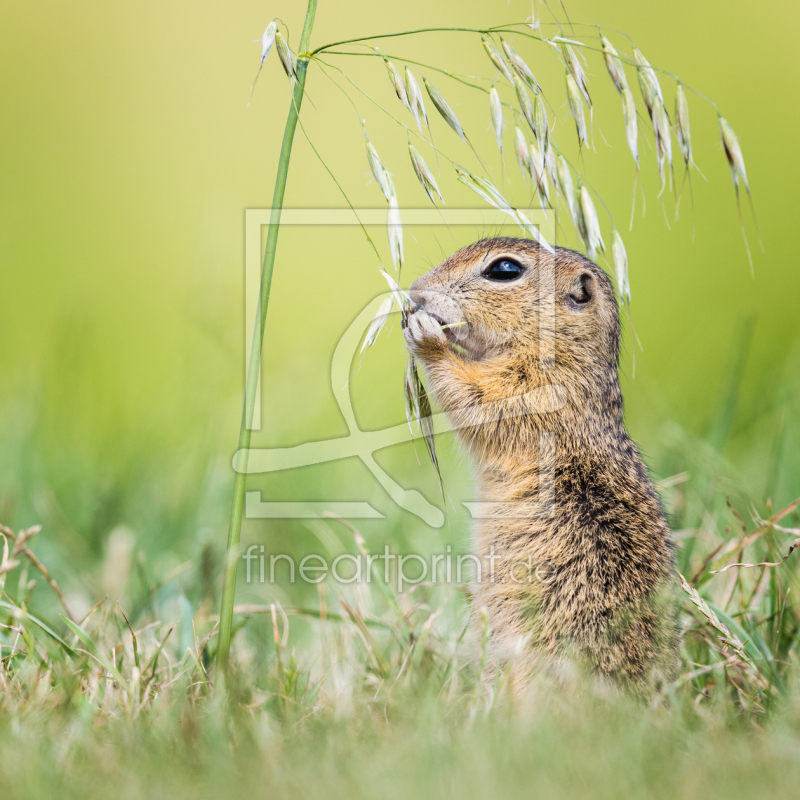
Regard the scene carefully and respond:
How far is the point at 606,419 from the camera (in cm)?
265

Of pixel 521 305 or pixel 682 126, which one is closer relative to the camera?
pixel 682 126

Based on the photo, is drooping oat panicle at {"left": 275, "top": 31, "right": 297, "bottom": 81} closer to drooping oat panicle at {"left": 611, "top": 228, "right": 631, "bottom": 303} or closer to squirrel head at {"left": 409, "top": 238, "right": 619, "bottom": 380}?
drooping oat panicle at {"left": 611, "top": 228, "right": 631, "bottom": 303}

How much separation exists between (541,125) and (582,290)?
1169 mm

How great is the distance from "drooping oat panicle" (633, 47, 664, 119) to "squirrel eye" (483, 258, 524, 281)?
103 centimetres

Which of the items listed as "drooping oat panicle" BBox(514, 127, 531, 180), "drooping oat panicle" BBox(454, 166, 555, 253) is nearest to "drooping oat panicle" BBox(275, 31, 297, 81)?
"drooping oat panicle" BBox(454, 166, 555, 253)

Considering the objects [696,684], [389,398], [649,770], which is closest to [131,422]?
[389,398]

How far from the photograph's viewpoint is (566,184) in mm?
1827

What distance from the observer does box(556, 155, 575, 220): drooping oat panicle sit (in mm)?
1817

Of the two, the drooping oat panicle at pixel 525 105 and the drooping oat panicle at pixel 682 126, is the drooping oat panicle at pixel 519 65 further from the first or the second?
the drooping oat panicle at pixel 682 126

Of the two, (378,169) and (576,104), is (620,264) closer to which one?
(576,104)

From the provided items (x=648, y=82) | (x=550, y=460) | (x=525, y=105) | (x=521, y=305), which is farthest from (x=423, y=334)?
(x=648, y=82)

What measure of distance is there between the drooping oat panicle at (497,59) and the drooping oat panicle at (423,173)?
23cm

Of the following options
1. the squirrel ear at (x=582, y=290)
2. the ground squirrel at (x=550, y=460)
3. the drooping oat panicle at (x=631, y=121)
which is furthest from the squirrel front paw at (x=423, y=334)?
the drooping oat panicle at (x=631, y=121)

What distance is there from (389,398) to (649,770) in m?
3.29
